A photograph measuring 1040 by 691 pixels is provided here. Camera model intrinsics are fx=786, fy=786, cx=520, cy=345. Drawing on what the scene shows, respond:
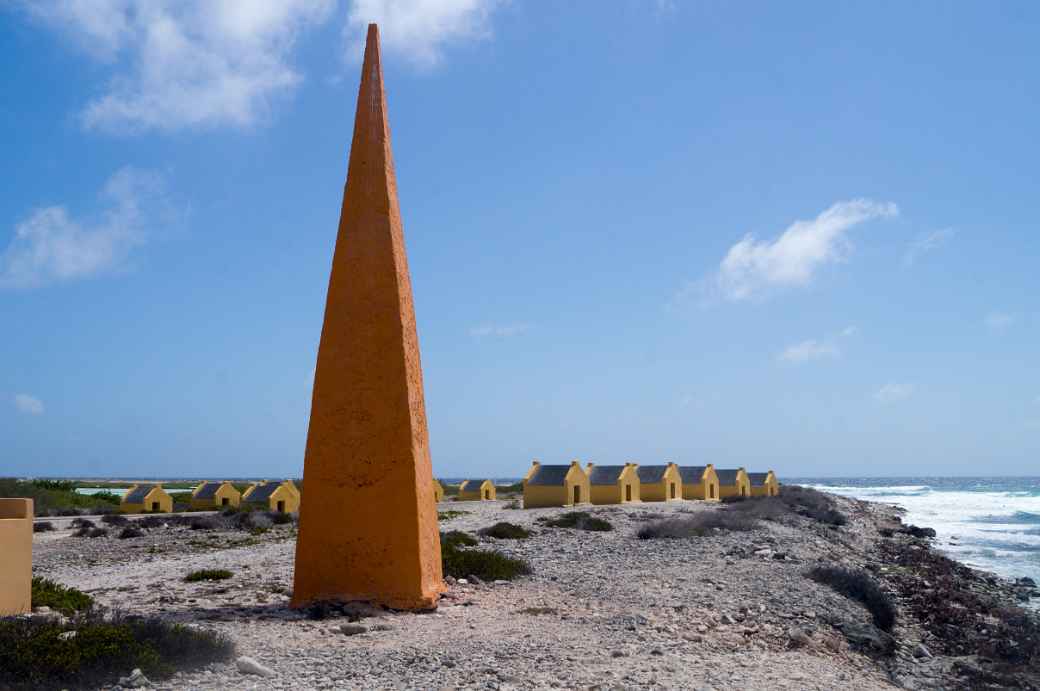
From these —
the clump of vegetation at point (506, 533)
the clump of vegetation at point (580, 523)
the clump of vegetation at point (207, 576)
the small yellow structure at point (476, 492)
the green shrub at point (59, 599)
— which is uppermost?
the green shrub at point (59, 599)

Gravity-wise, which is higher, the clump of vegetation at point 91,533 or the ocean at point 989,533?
the clump of vegetation at point 91,533

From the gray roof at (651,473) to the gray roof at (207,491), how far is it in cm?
2271

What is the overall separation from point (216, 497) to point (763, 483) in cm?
3509

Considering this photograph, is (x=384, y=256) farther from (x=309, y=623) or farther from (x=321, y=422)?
(x=309, y=623)

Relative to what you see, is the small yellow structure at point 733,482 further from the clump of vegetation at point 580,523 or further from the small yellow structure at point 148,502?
the small yellow structure at point 148,502

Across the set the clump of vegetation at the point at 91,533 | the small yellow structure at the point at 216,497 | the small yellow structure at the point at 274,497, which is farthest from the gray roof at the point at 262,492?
the clump of vegetation at the point at 91,533

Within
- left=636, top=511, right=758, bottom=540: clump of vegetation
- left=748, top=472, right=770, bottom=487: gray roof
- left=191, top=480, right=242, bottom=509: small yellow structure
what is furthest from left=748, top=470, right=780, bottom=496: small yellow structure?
left=191, top=480, right=242, bottom=509: small yellow structure

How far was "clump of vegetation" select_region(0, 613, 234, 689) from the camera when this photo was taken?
7168 mm

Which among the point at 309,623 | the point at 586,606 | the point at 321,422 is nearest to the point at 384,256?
the point at 321,422

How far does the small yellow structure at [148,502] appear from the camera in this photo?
40.8m

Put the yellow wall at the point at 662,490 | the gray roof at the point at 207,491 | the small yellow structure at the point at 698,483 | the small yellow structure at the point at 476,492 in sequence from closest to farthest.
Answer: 1. the gray roof at the point at 207,491
2. the yellow wall at the point at 662,490
3. the small yellow structure at the point at 698,483
4. the small yellow structure at the point at 476,492

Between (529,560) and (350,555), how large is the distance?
7331mm

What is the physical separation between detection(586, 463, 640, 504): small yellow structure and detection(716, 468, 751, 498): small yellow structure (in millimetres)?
10668

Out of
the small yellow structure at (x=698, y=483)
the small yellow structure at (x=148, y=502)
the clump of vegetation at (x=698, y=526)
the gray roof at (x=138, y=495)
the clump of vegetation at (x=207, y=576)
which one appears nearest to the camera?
the clump of vegetation at (x=207, y=576)
